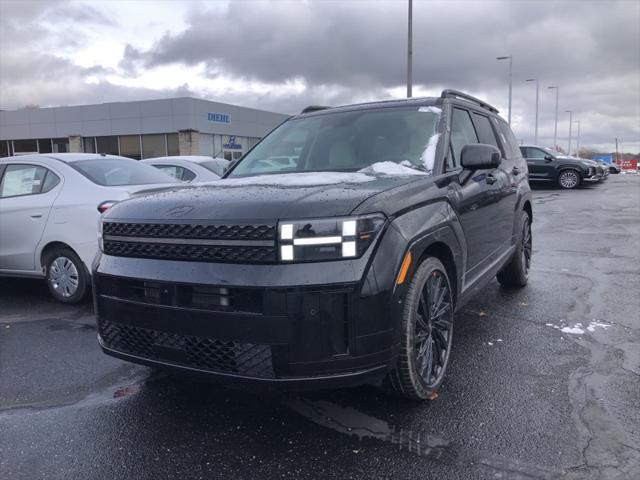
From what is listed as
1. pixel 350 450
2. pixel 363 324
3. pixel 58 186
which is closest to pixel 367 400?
pixel 350 450

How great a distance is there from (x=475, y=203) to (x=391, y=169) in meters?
0.86

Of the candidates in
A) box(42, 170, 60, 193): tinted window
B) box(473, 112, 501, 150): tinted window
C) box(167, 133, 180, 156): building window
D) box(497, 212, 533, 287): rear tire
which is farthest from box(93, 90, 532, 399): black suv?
box(167, 133, 180, 156): building window

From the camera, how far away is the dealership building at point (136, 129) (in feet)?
108

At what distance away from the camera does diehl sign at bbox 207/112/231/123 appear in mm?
34159

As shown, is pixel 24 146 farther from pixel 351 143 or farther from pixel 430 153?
pixel 430 153

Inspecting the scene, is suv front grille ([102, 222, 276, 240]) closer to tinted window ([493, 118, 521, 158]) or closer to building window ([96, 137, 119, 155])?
tinted window ([493, 118, 521, 158])

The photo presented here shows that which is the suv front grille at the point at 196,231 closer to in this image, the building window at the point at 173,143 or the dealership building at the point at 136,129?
the dealership building at the point at 136,129

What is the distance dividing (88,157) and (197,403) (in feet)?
12.7

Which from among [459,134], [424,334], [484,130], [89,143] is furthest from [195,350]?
[89,143]

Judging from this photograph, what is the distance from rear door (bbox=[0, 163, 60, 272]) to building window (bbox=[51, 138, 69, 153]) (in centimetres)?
3342

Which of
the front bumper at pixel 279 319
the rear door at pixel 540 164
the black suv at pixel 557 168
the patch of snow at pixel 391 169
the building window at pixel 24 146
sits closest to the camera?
the front bumper at pixel 279 319

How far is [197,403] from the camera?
334cm

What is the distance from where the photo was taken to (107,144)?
3553 centimetres

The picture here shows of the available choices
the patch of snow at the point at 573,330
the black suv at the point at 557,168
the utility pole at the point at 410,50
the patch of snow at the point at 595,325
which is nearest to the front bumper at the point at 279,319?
the patch of snow at the point at 573,330
